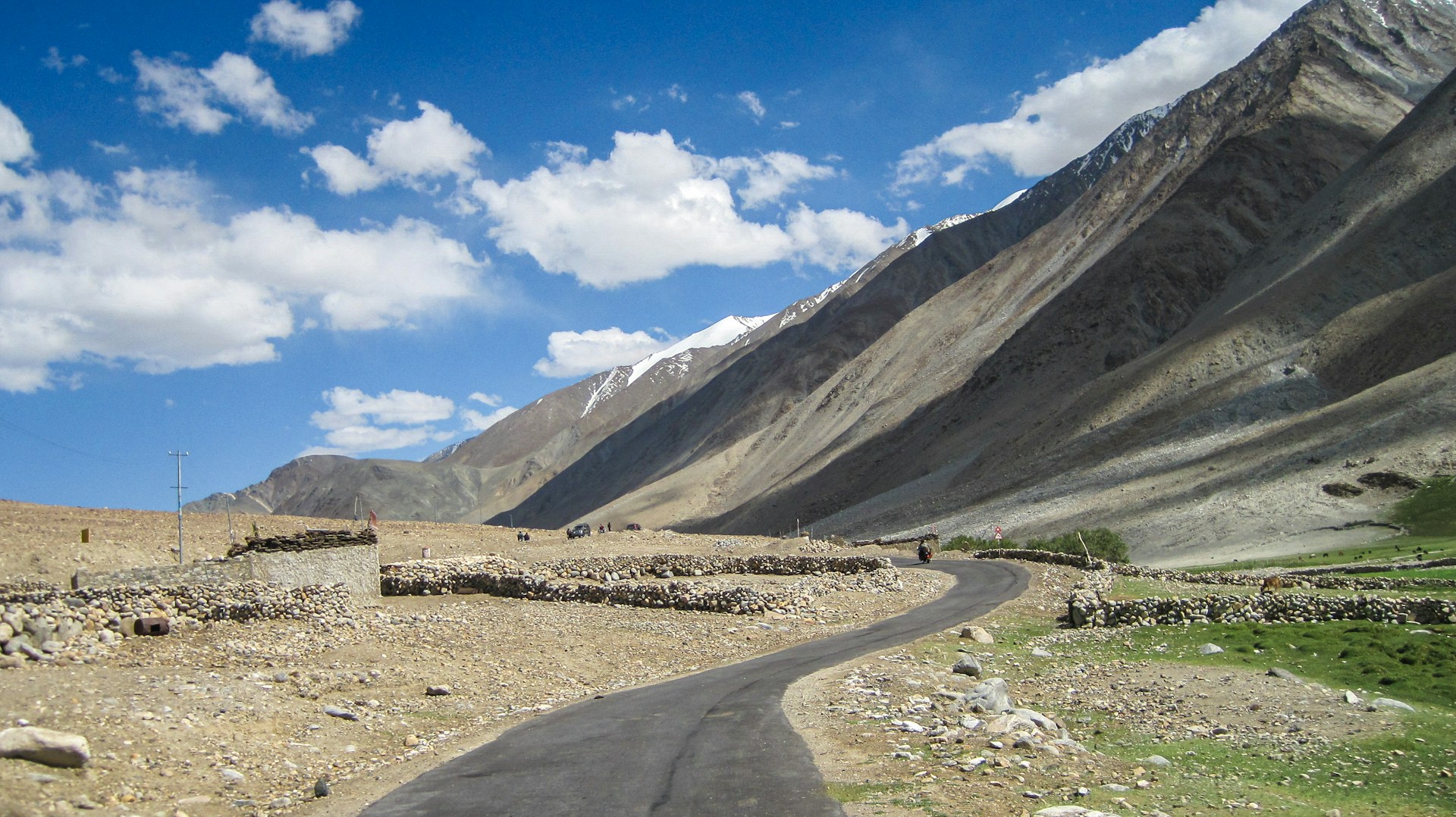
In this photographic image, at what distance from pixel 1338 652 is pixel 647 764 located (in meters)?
12.2

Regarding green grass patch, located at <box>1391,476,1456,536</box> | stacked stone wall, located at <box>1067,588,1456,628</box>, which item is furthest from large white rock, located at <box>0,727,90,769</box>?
green grass patch, located at <box>1391,476,1456,536</box>

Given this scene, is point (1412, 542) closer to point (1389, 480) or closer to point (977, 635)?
point (1389, 480)

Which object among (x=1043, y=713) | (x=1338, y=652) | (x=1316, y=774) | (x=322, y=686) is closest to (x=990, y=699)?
(x=1043, y=713)

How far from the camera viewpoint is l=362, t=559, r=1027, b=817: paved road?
31.3ft

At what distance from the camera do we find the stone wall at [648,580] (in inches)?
1100

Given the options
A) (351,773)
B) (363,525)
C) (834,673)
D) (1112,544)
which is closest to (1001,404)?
(1112,544)

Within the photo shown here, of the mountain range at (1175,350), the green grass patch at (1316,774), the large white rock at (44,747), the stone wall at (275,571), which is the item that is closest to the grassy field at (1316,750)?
the green grass patch at (1316,774)

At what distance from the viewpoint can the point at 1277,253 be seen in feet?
307

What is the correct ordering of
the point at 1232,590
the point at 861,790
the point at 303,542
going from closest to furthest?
the point at 861,790, the point at 303,542, the point at 1232,590

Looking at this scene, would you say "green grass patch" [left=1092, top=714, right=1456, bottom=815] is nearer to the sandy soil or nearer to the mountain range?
the sandy soil

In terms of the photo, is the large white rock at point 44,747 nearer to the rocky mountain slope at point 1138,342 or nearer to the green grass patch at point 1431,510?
the green grass patch at point 1431,510

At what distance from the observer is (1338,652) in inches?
647

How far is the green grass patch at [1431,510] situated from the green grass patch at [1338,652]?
30786 millimetres

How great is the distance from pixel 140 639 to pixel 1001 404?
9227cm
